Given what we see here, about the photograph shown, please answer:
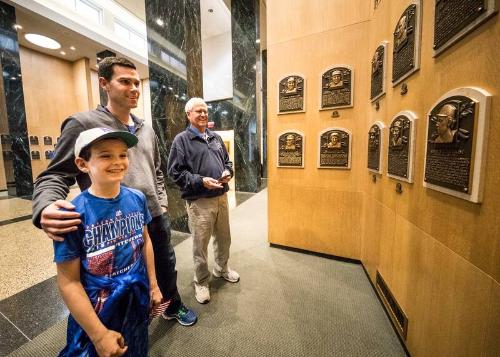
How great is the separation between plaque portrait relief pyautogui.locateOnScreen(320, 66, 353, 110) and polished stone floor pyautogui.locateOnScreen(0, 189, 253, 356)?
3.10 meters

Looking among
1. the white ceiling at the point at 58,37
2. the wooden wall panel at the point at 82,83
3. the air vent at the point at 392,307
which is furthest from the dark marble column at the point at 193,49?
the wooden wall panel at the point at 82,83

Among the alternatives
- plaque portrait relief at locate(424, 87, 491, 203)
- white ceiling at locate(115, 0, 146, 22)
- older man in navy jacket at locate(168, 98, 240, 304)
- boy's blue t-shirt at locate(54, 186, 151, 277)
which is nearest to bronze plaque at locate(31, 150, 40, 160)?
white ceiling at locate(115, 0, 146, 22)

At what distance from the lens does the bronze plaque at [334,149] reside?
277 centimetres

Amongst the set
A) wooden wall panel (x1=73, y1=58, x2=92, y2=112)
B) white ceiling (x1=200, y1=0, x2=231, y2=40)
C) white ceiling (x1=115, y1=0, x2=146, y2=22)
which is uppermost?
white ceiling (x1=115, y1=0, x2=146, y2=22)

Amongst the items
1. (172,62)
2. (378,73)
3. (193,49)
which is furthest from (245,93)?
(378,73)

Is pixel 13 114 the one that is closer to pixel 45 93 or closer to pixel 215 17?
pixel 45 93

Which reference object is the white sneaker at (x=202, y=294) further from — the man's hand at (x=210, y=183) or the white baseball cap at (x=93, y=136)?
the white baseball cap at (x=93, y=136)

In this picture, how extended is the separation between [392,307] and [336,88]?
2395 mm

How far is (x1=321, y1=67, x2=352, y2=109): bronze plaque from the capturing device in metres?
2.67

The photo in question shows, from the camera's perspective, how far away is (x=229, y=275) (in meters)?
Answer: 2.55

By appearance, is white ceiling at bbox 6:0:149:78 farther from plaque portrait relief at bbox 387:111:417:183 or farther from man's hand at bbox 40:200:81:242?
plaque portrait relief at bbox 387:111:417:183

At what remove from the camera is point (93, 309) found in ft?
3.24

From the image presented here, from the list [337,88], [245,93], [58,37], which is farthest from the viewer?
[58,37]

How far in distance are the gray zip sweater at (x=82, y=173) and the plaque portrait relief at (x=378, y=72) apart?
86.5 inches
